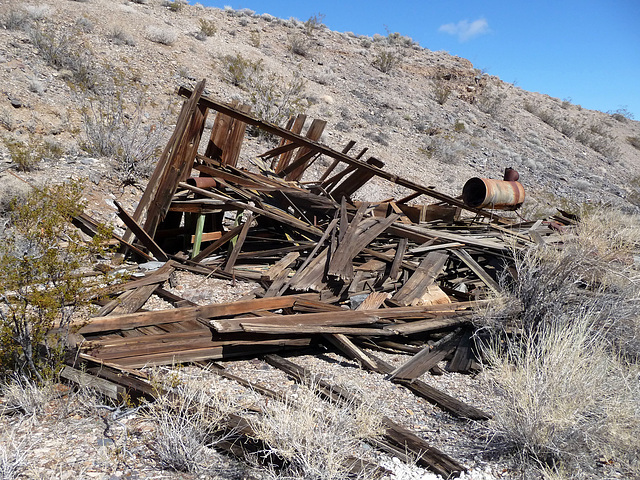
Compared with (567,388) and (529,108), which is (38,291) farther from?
(529,108)

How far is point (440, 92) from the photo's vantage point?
23.0 m

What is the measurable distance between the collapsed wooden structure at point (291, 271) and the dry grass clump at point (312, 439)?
394 millimetres

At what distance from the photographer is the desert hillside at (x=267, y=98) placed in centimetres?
1013

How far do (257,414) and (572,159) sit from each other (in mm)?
24212

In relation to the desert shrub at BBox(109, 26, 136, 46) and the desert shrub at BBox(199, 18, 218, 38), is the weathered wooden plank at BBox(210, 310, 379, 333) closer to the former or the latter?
the desert shrub at BBox(109, 26, 136, 46)

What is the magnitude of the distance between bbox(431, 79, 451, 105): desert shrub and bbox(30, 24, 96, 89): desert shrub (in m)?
15.9

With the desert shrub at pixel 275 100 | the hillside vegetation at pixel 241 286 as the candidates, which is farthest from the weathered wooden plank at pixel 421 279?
the desert shrub at pixel 275 100

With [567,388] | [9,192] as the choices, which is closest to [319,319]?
[567,388]

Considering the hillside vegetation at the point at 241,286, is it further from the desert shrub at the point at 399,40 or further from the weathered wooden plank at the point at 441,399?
the desert shrub at the point at 399,40

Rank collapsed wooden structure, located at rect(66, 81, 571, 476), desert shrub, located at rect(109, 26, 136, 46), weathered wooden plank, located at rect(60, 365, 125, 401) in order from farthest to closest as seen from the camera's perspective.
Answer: desert shrub, located at rect(109, 26, 136, 46), collapsed wooden structure, located at rect(66, 81, 571, 476), weathered wooden plank, located at rect(60, 365, 125, 401)

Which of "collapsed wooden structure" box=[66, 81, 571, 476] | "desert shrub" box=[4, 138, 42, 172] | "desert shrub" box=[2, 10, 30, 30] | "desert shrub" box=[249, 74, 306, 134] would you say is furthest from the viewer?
"desert shrub" box=[249, 74, 306, 134]

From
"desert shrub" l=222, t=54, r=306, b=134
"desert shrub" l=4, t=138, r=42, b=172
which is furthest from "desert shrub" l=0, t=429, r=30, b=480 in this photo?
"desert shrub" l=222, t=54, r=306, b=134

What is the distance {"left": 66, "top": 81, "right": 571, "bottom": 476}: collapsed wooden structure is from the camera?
3910mm

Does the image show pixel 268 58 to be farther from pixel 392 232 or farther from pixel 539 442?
pixel 539 442
